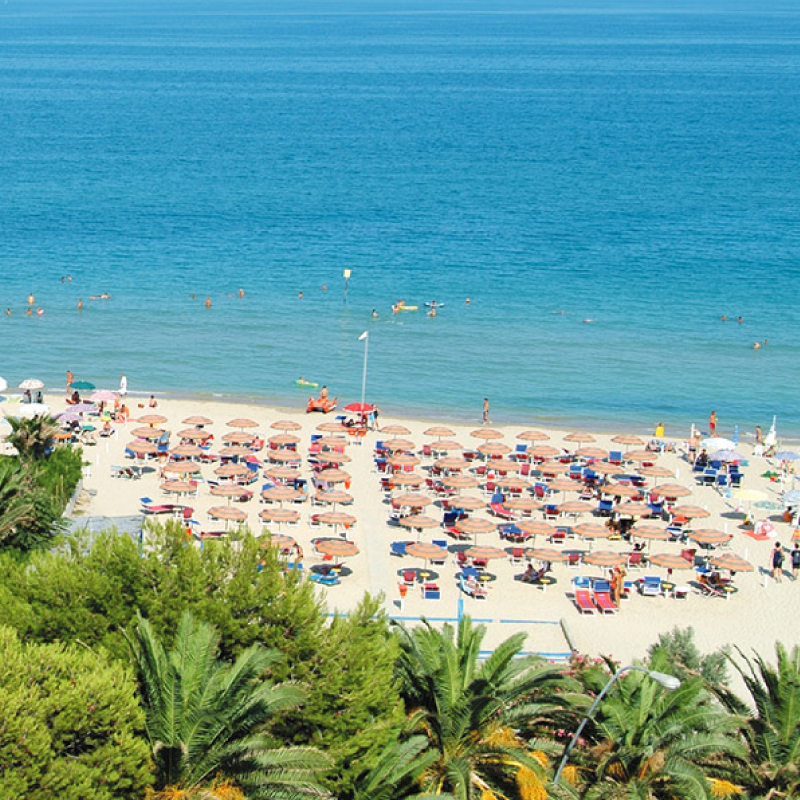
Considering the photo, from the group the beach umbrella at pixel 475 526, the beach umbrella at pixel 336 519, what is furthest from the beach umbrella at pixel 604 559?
the beach umbrella at pixel 336 519

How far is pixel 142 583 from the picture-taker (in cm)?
1577

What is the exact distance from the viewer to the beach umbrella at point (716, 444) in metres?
36.6

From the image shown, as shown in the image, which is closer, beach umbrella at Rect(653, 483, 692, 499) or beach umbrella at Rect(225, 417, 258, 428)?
beach umbrella at Rect(653, 483, 692, 499)

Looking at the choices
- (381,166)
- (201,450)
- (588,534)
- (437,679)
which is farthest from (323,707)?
(381,166)

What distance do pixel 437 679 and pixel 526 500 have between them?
15.9 m

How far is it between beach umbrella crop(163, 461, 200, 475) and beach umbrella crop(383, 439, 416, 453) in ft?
17.9

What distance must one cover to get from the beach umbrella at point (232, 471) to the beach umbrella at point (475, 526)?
6278mm

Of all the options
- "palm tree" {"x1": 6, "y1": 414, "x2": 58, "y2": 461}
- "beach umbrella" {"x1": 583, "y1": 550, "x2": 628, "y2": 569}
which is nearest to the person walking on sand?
"beach umbrella" {"x1": 583, "y1": 550, "x2": 628, "y2": 569}

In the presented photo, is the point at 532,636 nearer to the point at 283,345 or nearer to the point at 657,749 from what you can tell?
the point at 657,749

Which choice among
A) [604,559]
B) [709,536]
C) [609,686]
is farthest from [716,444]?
[609,686]

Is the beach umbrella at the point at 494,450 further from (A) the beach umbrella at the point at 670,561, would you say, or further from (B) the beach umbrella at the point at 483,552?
(A) the beach umbrella at the point at 670,561

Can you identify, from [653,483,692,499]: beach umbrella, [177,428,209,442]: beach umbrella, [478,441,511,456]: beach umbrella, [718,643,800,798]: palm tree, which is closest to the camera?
[718,643,800,798]: palm tree

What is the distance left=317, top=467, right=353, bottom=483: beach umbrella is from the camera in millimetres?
31578

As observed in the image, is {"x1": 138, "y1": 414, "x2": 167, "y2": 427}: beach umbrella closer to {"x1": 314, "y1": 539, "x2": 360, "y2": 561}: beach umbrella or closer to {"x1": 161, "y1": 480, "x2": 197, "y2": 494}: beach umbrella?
{"x1": 161, "y1": 480, "x2": 197, "y2": 494}: beach umbrella
